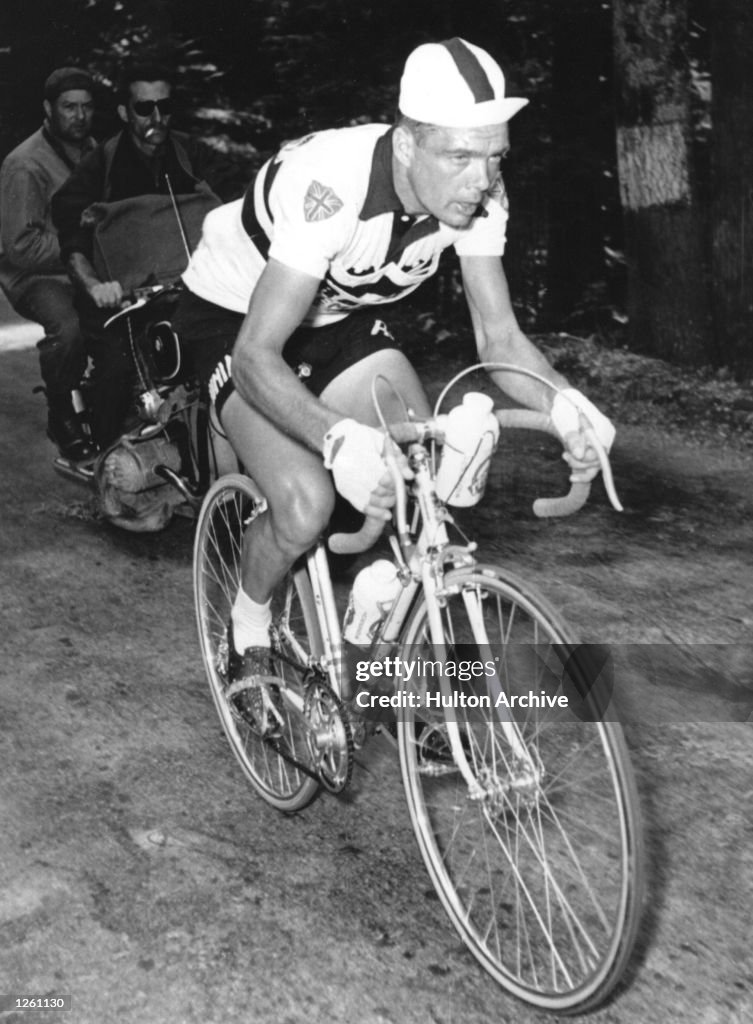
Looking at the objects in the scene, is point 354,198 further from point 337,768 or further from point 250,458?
point 337,768

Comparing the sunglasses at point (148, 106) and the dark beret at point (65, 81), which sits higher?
the dark beret at point (65, 81)

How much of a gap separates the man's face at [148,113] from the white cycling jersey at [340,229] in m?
2.87

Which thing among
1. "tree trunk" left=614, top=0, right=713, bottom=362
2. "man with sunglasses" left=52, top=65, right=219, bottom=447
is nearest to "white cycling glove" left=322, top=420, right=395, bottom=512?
"man with sunglasses" left=52, top=65, right=219, bottom=447

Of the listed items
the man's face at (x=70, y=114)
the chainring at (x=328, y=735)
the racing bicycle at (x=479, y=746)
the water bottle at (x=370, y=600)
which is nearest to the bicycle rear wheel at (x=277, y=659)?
the racing bicycle at (x=479, y=746)

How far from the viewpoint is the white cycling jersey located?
3.27 meters

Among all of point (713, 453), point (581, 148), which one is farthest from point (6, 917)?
point (581, 148)

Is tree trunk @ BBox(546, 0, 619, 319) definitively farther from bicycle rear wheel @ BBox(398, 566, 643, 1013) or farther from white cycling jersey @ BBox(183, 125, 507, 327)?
bicycle rear wheel @ BBox(398, 566, 643, 1013)

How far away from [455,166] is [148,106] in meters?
3.90

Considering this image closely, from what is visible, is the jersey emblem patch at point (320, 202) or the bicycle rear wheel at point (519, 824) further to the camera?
the jersey emblem patch at point (320, 202)

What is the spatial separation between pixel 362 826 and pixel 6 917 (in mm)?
1054

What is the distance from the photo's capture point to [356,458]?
285 cm

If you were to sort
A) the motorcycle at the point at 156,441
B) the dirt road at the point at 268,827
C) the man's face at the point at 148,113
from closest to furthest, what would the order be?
the dirt road at the point at 268,827 → the motorcycle at the point at 156,441 → the man's face at the point at 148,113

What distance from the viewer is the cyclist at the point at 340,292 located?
300cm

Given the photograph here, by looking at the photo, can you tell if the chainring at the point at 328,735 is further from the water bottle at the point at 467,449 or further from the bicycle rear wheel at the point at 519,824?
the water bottle at the point at 467,449
